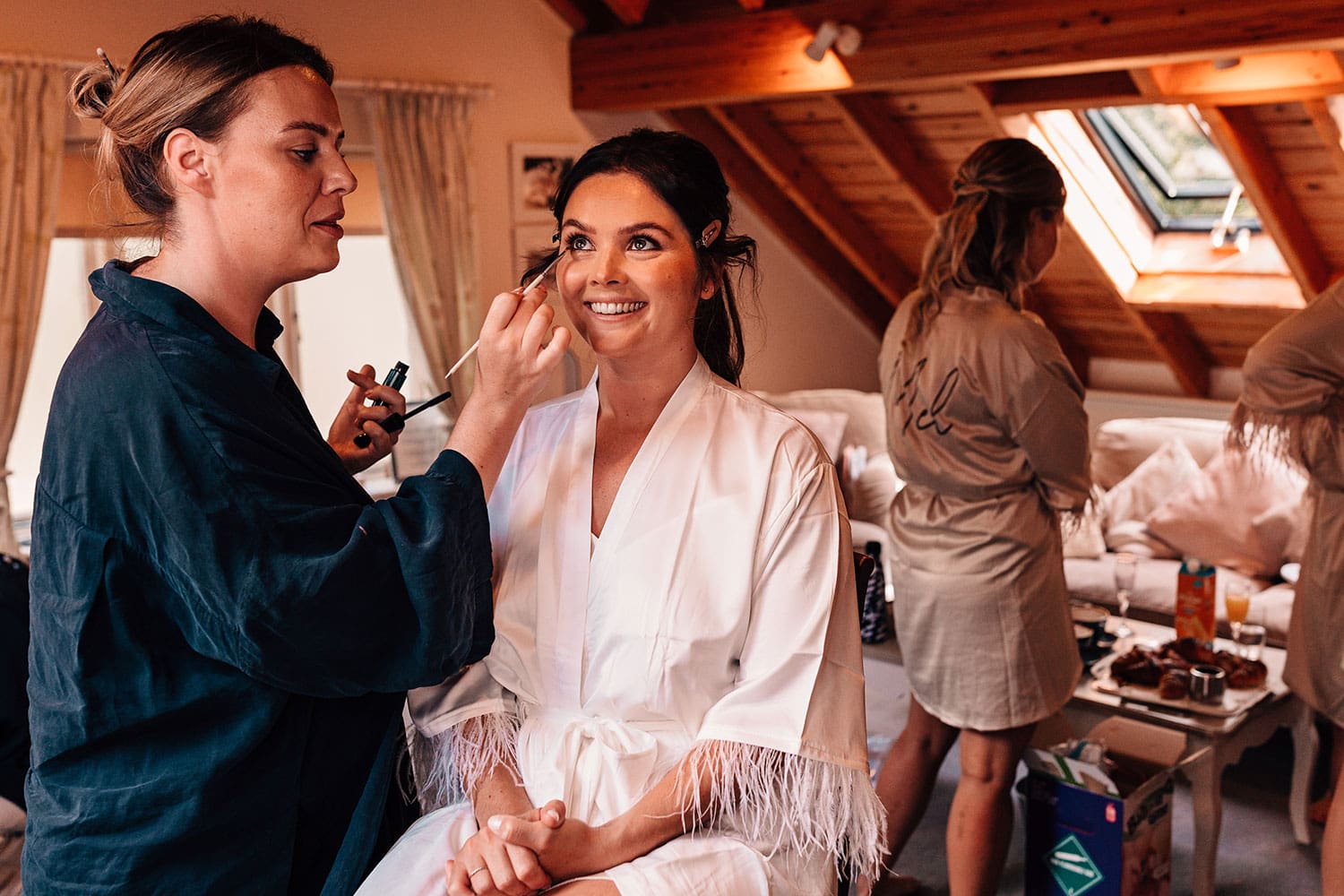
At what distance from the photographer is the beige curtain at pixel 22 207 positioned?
3666mm

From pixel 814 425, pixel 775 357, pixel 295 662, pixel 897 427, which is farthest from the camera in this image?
pixel 775 357

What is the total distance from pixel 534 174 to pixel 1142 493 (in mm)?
2763

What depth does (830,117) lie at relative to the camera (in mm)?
4840

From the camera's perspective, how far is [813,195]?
5367 mm

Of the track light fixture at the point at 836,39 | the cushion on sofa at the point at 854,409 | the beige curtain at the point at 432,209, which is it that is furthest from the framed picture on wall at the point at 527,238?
the track light fixture at the point at 836,39

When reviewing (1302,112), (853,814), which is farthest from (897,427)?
(1302,112)

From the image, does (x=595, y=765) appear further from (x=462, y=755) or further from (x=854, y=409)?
(x=854, y=409)

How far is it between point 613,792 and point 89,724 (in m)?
0.56

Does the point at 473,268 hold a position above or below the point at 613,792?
above

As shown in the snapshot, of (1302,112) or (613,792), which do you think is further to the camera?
(1302,112)

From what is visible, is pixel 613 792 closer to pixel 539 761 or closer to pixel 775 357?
pixel 539 761

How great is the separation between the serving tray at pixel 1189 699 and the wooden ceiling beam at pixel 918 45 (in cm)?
161

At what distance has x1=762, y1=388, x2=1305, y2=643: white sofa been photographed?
13.2 ft

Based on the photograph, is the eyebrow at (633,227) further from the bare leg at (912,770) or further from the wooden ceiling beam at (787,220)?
the wooden ceiling beam at (787,220)
